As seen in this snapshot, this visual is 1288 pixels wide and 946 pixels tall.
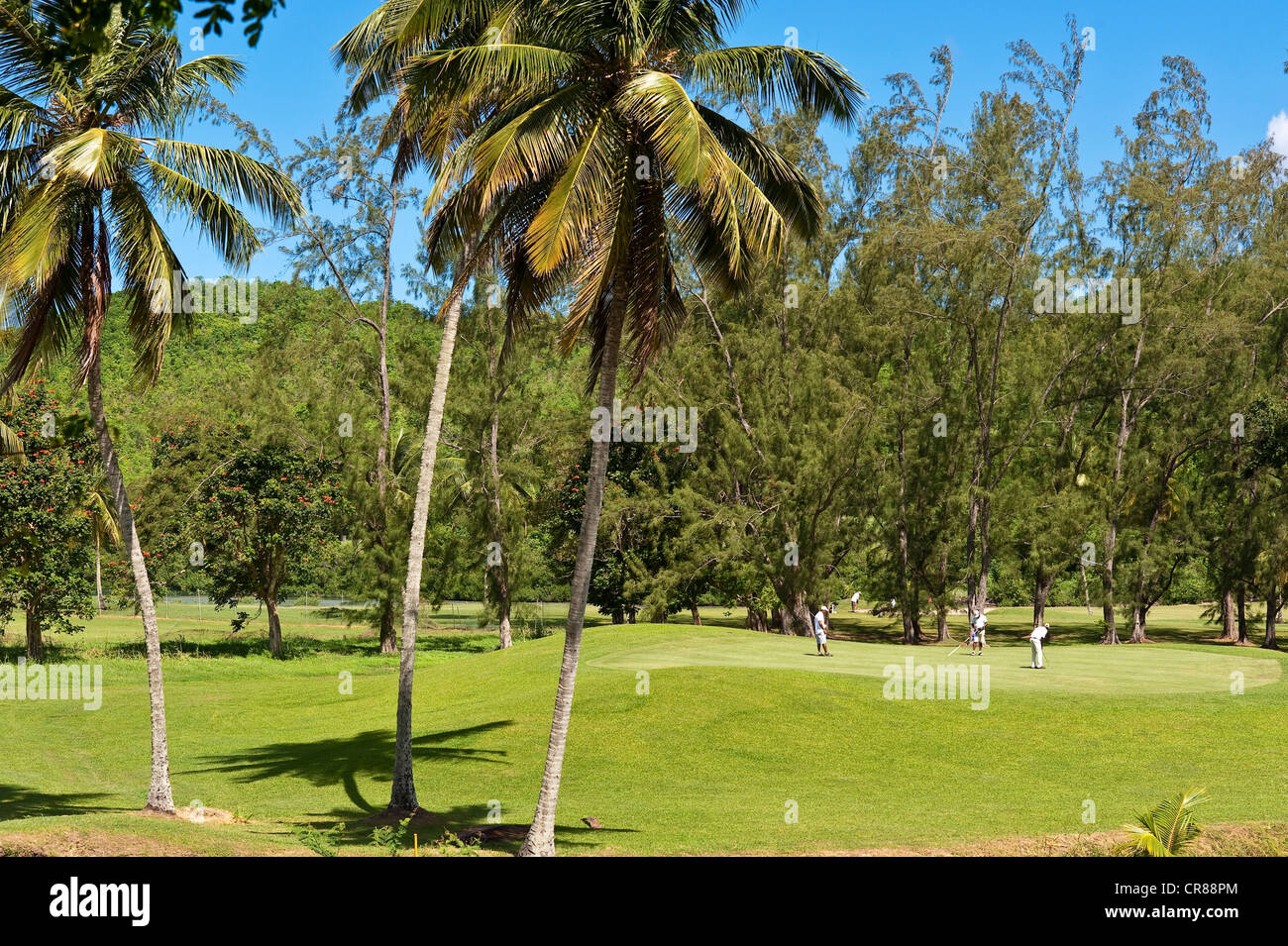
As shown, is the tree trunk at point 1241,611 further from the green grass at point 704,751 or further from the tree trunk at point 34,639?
the tree trunk at point 34,639

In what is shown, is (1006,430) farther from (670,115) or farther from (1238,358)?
(670,115)

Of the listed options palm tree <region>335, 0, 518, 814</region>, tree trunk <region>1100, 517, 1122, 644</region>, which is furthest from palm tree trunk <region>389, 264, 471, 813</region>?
tree trunk <region>1100, 517, 1122, 644</region>

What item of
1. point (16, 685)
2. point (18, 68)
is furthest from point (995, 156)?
point (16, 685)

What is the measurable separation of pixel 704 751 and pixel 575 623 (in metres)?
8.97

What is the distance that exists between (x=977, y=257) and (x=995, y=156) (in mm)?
5320

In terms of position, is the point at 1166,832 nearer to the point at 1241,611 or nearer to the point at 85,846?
the point at 85,846

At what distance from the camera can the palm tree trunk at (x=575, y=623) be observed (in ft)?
46.7

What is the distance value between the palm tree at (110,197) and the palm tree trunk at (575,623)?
709 centimetres

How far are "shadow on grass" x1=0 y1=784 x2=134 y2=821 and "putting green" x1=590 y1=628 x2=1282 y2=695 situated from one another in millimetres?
13541

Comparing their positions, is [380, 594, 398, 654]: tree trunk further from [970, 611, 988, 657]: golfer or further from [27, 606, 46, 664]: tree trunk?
[970, 611, 988, 657]: golfer

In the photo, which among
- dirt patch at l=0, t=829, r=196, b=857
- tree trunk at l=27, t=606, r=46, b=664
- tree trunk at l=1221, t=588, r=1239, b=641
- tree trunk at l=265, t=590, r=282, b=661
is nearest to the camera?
dirt patch at l=0, t=829, r=196, b=857

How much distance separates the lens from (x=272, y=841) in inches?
554

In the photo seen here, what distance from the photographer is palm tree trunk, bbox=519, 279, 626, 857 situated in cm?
1424

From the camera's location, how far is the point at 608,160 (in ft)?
47.3
